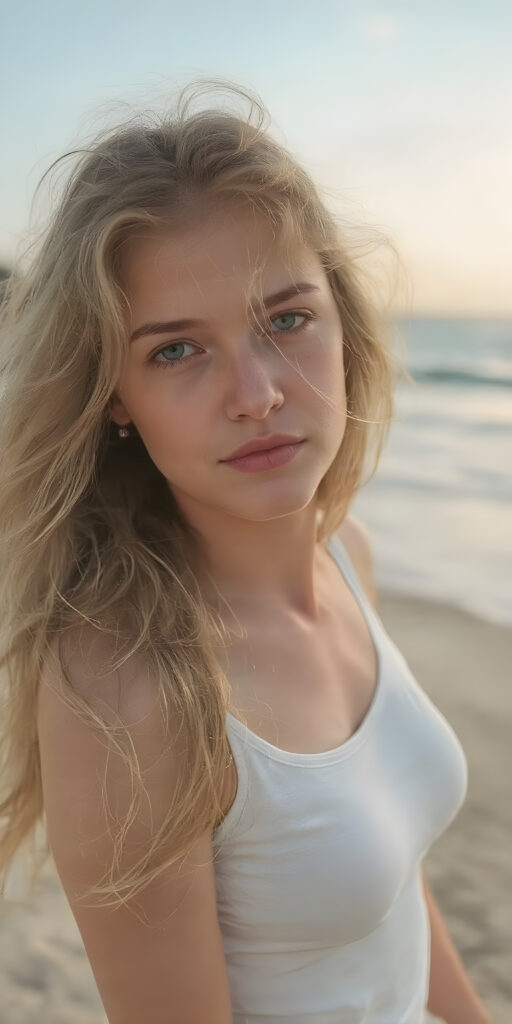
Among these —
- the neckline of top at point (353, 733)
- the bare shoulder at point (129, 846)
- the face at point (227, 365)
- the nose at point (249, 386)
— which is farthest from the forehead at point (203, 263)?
the neckline of top at point (353, 733)

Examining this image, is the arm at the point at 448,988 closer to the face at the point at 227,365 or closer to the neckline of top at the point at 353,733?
the neckline of top at the point at 353,733

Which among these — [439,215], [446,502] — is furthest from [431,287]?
[439,215]

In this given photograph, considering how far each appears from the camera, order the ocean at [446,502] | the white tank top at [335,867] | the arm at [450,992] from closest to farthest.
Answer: the white tank top at [335,867] → the arm at [450,992] → the ocean at [446,502]

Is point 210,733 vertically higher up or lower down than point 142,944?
higher up

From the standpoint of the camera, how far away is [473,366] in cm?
1684

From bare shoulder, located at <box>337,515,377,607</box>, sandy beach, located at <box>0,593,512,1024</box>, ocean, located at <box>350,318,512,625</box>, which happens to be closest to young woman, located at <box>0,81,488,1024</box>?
bare shoulder, located at <box>337,515,377,607</box>

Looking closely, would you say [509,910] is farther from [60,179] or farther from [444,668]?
[60,179]

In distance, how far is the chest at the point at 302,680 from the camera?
1529mm

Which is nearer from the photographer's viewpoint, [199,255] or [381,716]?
[199,255]

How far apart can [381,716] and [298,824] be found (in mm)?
339

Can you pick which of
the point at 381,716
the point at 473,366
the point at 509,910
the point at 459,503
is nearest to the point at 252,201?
the point at 381,716

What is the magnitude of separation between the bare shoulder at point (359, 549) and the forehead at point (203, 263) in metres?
0.82

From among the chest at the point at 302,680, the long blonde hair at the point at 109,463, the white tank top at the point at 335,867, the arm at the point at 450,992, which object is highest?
the long blonde hair at the point at 109,463

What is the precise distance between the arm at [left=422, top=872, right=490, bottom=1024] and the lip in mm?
1262
